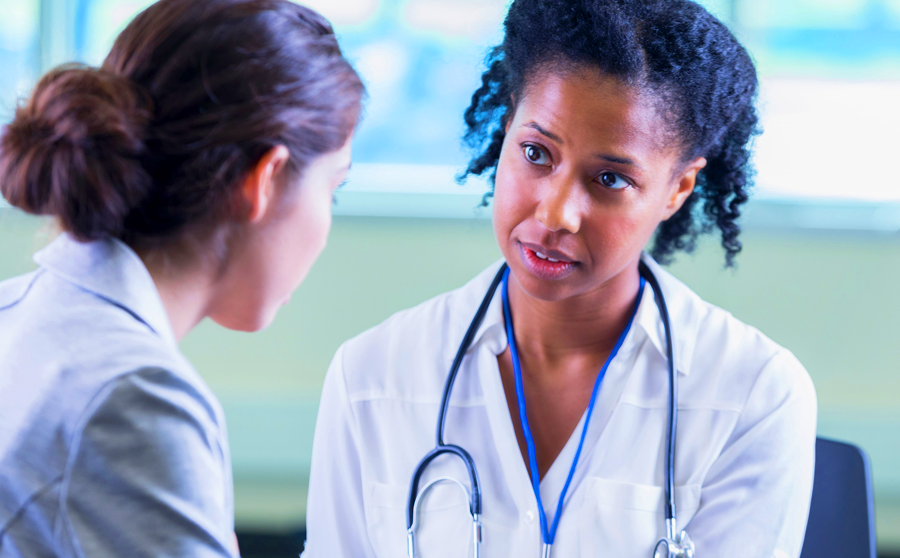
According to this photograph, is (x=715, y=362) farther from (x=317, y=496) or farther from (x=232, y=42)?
(x=232, y=42)

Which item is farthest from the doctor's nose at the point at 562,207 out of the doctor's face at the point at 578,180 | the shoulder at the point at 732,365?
the shoulder at the point at 732,365

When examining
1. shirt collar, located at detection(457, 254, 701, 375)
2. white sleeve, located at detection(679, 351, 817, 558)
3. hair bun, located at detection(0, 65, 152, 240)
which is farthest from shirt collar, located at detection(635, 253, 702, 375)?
hair bun, located at detection(0, 65, 152, 240)

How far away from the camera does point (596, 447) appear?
3.61 ft

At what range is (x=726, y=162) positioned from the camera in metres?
1.29

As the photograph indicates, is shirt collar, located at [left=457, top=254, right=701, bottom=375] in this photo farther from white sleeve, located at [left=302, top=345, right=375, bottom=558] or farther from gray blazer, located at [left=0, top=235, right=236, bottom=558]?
gray blazer, located at [left=0, top=235, right=236, bottom=558]

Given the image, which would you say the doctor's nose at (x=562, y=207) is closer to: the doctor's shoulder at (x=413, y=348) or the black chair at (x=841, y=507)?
the doctor's shoulder at (x=413, y=348)

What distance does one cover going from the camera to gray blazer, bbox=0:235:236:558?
59 cm

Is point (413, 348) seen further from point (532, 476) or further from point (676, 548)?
point (676, 548)

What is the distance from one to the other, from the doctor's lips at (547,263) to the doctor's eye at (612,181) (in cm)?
12

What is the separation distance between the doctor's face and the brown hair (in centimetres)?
39

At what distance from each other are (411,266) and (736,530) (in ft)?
4.66

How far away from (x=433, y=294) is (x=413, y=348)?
3.59ft

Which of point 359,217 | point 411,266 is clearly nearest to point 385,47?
point 359,217

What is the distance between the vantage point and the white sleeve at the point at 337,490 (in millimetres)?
1160
